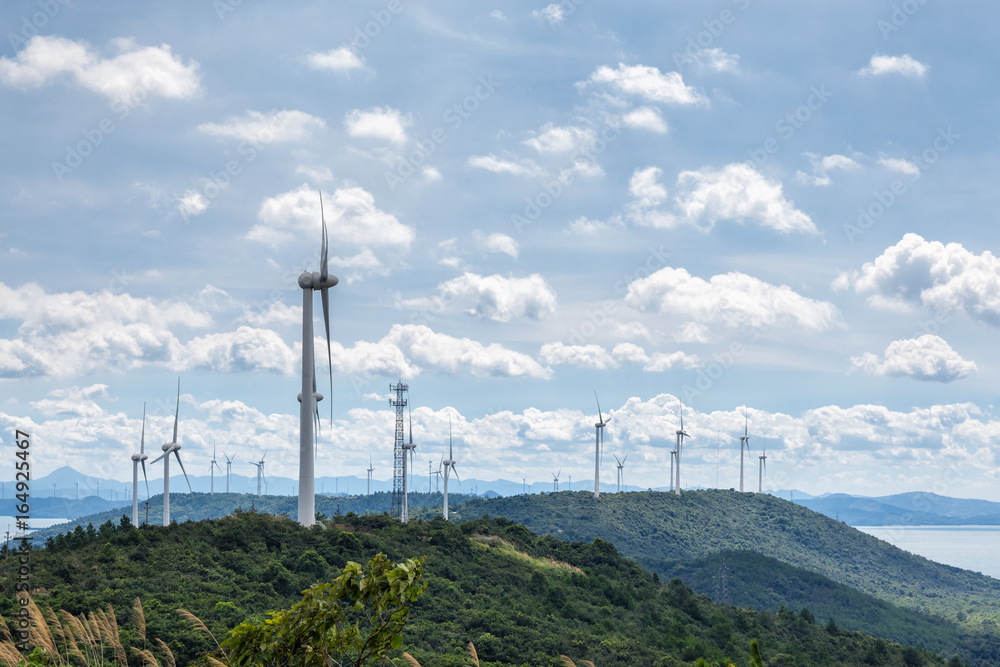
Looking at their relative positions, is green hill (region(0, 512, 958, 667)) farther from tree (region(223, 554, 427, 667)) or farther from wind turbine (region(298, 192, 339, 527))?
tree (region(223, 554, 427, 667))

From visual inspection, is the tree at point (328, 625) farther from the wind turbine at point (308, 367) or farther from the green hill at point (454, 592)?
the wind turbine at point (308, 367)

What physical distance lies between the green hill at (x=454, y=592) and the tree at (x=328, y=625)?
2522 centimetres

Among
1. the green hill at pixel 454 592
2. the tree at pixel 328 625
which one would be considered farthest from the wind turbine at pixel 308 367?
the tree at pixel 328 625

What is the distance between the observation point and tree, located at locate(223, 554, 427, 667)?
37.1 ft

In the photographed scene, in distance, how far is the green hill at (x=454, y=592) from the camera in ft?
156

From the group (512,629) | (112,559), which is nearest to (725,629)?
(512,629)

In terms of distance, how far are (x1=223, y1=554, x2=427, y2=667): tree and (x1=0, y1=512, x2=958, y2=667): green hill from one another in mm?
25222

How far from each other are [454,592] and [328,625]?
186ft

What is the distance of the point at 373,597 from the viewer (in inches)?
449

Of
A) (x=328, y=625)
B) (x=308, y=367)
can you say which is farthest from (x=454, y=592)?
(x=328, y=625)

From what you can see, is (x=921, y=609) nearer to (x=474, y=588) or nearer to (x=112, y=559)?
(x=474, y=588)

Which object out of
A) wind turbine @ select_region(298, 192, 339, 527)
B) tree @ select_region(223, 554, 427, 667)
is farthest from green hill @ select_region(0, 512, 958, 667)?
tree @ select_region(223, 554, 427, 667)

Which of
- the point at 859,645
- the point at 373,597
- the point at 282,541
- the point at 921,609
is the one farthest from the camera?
the point at 921,609

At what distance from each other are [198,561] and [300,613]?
50.7 metres
